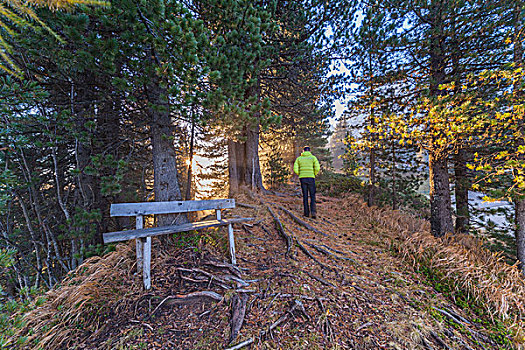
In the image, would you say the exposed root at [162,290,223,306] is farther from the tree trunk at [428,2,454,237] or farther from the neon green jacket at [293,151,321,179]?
the tree trunk at [428,2,454,237]

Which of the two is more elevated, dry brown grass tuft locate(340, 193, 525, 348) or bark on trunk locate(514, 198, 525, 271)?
bark on trunk locate(514, 198, 525, 271)

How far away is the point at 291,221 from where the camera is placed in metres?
5.98

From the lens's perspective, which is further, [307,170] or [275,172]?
[275,172]

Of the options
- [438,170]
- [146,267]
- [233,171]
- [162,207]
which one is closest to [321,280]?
[146,267]

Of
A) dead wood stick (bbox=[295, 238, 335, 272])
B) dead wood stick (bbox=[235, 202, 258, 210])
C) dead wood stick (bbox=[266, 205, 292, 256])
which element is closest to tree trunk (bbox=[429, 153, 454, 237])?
dead wood stick (bbox=[295, 238, 335, 272])

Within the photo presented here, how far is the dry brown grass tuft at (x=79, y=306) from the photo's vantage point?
7.66 feet

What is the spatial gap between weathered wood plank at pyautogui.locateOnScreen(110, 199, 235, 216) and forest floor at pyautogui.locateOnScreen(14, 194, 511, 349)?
29.2 inches

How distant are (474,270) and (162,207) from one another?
604cm

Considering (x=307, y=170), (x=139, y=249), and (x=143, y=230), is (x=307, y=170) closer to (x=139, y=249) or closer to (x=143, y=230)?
(x=143, y=230)

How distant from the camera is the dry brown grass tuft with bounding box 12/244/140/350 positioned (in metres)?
2.33

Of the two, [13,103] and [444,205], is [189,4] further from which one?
[444,205]

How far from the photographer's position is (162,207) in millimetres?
3500

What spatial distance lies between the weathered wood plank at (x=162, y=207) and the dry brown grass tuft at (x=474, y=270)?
433 centimetres

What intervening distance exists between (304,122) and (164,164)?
6134 millimetres
